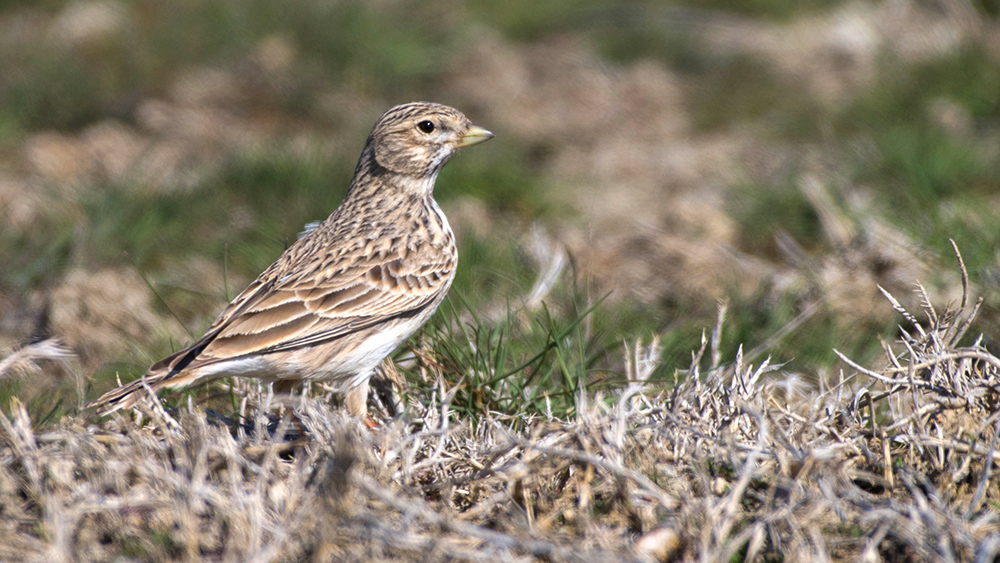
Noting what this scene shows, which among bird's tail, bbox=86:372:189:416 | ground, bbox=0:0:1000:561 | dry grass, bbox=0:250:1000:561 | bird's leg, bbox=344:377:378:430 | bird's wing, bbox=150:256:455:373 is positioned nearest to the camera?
dry grass, bbox=0:250:1000:561

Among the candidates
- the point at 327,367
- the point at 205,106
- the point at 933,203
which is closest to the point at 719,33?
the point at 933,203

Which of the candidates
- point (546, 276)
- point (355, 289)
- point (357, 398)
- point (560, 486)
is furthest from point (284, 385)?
point (546, 276)

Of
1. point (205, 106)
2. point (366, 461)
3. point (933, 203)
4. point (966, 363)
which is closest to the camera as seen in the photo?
point (366, 461)

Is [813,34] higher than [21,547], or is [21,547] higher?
[21,547]

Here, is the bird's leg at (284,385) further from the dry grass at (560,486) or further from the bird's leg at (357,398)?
the dry grass at (560,486)

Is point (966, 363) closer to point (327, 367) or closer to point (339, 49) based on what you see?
point (327, 367)

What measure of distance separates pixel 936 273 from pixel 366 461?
4.27 meters

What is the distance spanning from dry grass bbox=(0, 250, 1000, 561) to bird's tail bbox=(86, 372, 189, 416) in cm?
10

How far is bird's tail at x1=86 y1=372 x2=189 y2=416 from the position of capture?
3.70 m

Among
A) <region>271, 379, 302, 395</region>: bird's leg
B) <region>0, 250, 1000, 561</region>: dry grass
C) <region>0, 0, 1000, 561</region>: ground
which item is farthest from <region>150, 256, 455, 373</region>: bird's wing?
<region>0, 250, 1000, 561</region>: dry grass

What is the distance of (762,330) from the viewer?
5.70 m

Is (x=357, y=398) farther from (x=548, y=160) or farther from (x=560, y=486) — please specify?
(x=548, y=160)

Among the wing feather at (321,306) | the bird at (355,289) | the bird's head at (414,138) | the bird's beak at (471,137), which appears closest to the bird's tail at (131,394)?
the bird at (355,289)

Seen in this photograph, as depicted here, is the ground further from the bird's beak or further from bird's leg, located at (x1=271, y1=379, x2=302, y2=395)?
the bird's beak
